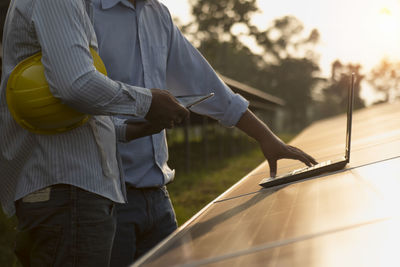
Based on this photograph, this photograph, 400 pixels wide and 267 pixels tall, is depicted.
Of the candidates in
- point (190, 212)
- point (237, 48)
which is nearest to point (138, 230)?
point (190, 212)

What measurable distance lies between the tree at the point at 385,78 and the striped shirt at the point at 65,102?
69178 millimetres

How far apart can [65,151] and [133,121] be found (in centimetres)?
32

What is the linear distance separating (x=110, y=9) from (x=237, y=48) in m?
39.9

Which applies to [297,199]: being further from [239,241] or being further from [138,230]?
[138,230]

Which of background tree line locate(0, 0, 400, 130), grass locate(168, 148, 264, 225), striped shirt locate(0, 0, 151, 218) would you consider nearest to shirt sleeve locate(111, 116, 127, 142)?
striped shirt locate(0, 0, 151, 218)

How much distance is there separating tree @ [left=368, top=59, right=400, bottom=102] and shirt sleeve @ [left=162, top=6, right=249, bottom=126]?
68480 millimetres

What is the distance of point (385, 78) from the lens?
69.1 metres

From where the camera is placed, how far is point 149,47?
1801 mm

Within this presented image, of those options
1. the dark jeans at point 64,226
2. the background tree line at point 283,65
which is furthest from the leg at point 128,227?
the background tree line at point 283,65

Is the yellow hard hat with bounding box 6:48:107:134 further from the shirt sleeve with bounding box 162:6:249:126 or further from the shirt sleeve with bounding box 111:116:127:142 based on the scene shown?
the shirt sleeve with bounding box 162:6:249:126

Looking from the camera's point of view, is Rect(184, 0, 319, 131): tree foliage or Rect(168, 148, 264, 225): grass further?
Rect(184, 0, 319, 131): tree foliage

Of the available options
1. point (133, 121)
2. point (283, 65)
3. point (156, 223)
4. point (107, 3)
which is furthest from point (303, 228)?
point (283, 65)

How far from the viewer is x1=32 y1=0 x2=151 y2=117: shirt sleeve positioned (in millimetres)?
1200

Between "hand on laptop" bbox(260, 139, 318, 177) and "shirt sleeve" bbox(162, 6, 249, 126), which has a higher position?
"shirt sleeve" bbox(162, 6, 249, 126)
